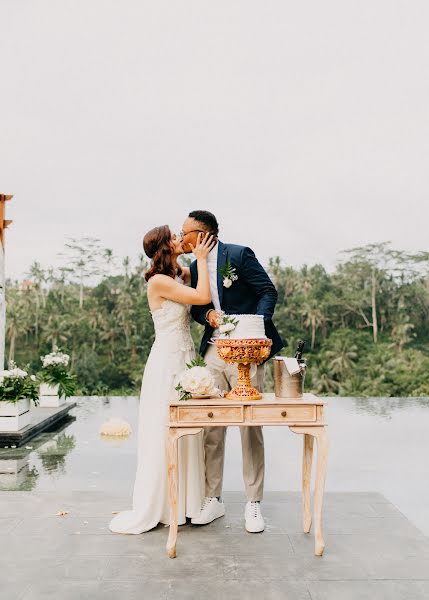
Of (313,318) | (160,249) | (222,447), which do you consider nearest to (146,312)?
(313,318)

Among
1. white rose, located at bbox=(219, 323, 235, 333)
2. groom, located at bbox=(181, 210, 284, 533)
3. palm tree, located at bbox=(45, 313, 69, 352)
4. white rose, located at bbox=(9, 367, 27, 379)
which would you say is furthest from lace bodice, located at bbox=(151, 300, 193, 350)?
palm tree, located at bbox=(45, 313, 69, 352)

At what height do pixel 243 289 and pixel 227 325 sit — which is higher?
pixel 243 289

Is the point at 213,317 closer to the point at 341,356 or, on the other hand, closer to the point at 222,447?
the point at 222,447

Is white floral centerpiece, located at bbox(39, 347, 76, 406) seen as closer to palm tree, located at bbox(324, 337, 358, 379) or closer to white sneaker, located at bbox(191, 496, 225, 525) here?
white sneaker, located at bbox(191, 496, 225, 525)

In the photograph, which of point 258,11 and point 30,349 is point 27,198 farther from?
point 258,11

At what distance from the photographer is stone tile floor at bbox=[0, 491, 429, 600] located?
268cm

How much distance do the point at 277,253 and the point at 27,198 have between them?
10183 mm

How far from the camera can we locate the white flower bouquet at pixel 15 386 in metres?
6.26

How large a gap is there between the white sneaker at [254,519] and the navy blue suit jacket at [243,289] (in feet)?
2.73

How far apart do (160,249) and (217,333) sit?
20.9 inches

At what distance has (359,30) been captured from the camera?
742 inches

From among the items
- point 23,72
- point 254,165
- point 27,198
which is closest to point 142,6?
point 23,72

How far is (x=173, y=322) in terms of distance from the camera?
3.54m

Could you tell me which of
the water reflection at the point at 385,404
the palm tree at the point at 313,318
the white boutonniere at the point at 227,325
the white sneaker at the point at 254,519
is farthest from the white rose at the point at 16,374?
the palm tree at the point at 313,318
